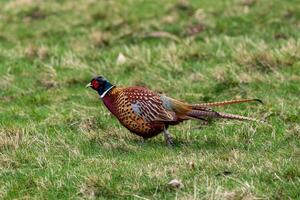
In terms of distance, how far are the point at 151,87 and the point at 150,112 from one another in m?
2.98

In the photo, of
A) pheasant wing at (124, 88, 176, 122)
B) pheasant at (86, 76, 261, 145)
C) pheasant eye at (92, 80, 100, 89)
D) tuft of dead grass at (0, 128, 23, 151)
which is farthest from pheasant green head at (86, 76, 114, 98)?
tuft of dead grass at (0, 128, 23, 151)

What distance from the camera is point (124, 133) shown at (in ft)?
28.4

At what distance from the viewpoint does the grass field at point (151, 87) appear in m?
6.62

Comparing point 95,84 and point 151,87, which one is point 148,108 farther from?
point 151,87

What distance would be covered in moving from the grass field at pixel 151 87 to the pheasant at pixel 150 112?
8.3 inches

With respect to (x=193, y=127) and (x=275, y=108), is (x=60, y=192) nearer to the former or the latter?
(x=193, y=127)

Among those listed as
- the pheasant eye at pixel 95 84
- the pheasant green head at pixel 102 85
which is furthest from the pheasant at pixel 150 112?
the pheasant eye at pixel 95 84

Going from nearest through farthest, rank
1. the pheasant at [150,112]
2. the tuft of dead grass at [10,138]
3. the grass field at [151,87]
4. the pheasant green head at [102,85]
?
the grass field at [151,87] → the tuft of dead grass at [10,138] → the pheasant at [150,112] → the pheasant green head at [102,85]

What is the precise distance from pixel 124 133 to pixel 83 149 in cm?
82

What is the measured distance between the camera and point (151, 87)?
11.0 meters

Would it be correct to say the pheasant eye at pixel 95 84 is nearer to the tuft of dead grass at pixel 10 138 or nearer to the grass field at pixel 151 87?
the grass field at pixel 151 87

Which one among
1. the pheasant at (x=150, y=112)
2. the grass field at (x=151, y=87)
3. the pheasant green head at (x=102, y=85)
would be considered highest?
the pheasant green head at (x=102, y=85)

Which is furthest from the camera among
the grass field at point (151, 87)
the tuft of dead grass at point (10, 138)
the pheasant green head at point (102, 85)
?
the pheasant green head at point (102, 85)

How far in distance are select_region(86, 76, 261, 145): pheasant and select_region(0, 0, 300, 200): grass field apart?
212 millimetres
